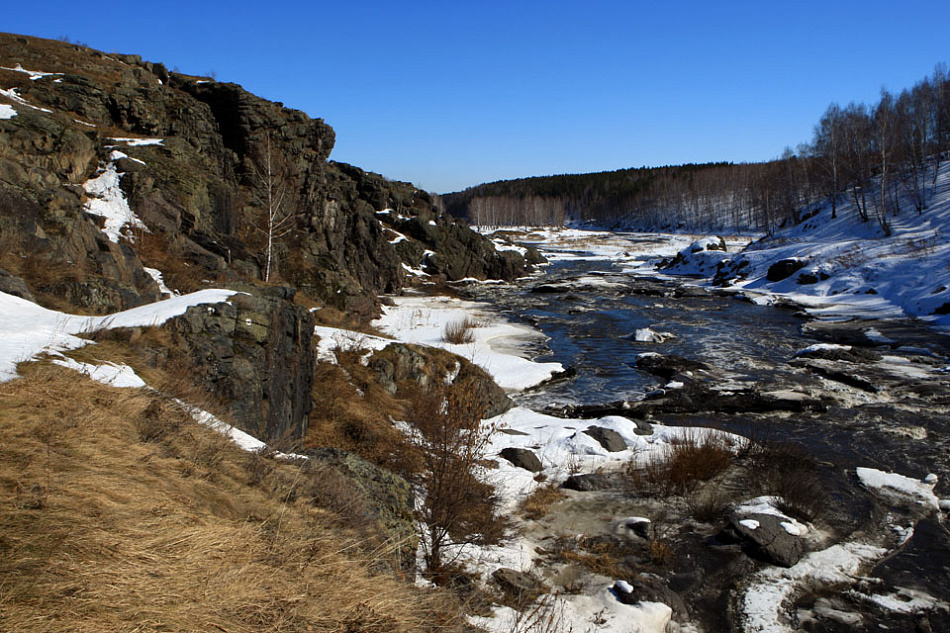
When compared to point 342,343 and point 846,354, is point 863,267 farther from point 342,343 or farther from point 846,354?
point 342,343

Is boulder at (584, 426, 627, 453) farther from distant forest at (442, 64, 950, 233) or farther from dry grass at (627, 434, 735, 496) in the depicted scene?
distant forest at (442, 64, 950, 233)

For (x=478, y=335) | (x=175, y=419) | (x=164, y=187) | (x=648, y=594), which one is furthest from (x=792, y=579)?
(x=164, y=187)

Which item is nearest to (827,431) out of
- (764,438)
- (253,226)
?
(764,438)

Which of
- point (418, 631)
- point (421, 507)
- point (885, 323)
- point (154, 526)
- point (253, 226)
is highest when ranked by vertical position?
point (253, 226)

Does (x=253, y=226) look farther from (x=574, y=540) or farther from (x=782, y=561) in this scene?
(x=782, y=561)

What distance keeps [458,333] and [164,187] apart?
14.1 metres

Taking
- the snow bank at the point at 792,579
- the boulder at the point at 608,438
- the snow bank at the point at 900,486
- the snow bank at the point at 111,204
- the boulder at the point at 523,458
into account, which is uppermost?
the snow bank at the point at 111,204

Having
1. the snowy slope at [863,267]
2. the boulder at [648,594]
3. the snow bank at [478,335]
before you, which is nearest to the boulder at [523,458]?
the boulder at [648,594]

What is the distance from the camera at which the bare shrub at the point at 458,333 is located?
74.1ft

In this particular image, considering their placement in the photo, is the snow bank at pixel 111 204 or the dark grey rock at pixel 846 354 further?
the dark grey rock at pixel 846 354

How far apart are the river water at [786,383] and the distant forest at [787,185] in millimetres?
24960

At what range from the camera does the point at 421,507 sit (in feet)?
25.1

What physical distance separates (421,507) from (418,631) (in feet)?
13.9

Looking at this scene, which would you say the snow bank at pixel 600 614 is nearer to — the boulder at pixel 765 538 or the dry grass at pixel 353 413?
the boulder at pixel 765 538
